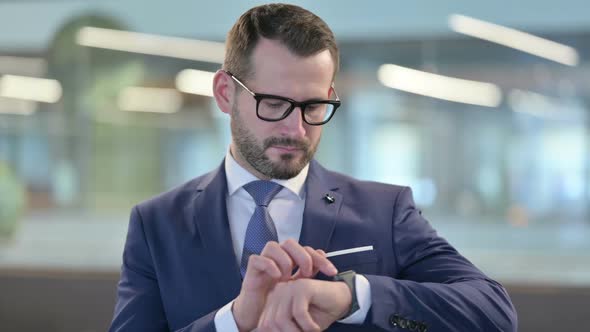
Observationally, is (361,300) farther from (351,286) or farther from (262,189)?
(262,189)

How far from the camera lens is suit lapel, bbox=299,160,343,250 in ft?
5.55

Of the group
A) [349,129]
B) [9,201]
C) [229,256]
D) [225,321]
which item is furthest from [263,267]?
[9,201]

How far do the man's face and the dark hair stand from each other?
0.05 feet

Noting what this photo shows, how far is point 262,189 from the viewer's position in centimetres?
175

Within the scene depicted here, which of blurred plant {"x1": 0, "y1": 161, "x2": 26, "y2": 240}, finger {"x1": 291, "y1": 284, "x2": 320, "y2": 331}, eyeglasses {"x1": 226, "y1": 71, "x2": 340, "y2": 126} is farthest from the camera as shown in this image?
blurred plant {"x1": 0, "y1": 161, "x2": 26, "y2": 240}

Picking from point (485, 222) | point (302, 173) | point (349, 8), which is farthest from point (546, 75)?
point (302, 173)

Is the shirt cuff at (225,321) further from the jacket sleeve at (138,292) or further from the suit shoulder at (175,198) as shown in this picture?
the suit shoulder at (175,198)

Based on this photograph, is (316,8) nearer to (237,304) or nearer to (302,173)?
(302,173)

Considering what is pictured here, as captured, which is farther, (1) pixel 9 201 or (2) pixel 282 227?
(1) pixel 9 201

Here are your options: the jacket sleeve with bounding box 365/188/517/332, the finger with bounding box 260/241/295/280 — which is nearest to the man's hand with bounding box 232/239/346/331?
the finger with bounding box 260/241/295/280

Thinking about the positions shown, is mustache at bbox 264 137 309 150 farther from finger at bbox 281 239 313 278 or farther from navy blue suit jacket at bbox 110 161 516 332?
finger at bbox 281 239 313 278

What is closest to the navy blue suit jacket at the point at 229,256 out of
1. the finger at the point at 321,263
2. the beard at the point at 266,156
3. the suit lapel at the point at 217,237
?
the suit lapel at the point at 217,237

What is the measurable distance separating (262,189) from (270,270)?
0.42m

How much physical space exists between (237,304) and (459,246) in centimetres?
347
